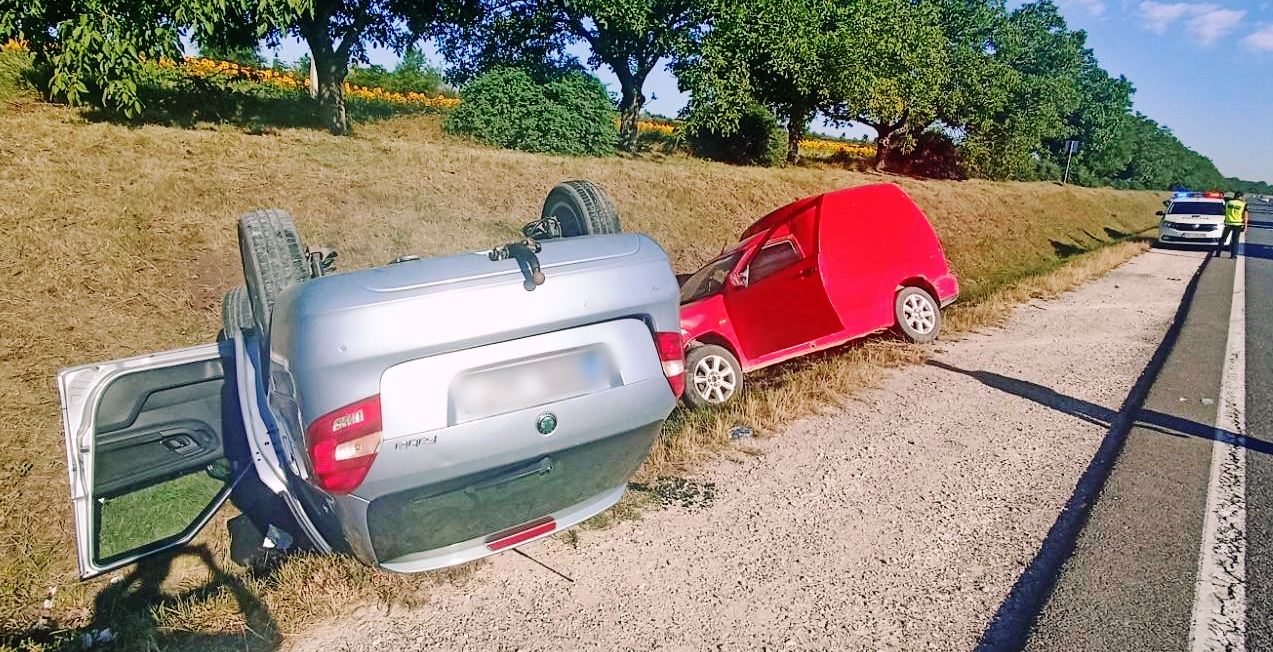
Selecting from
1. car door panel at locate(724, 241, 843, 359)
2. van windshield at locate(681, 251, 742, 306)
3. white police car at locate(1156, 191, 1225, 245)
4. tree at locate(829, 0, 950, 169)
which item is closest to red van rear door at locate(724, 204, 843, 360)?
car door panel at locate(724, 241, 843, 359)

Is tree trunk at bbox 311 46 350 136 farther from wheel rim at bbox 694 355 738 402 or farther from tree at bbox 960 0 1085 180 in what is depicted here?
tree at bbox 960 0 1085 180

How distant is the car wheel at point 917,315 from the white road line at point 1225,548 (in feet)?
8.68

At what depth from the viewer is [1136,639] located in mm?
2908

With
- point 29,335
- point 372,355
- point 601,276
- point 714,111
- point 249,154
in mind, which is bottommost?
point 29,335

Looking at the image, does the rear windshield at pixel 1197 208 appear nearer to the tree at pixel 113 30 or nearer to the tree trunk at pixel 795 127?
the tree trunk at pixel 795 127

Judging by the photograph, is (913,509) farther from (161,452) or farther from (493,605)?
(161,452)

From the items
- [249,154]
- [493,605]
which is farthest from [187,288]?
[493,605]

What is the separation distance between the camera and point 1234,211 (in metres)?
18.7

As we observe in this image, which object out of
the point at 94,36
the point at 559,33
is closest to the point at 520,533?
the point at 94,36

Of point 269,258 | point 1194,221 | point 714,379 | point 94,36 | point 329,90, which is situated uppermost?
point 329,90

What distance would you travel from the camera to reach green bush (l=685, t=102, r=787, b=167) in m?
23.7

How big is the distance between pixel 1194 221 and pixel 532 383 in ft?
81.5

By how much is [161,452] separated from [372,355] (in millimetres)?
2521

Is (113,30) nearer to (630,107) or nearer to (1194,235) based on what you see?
(630,107)
